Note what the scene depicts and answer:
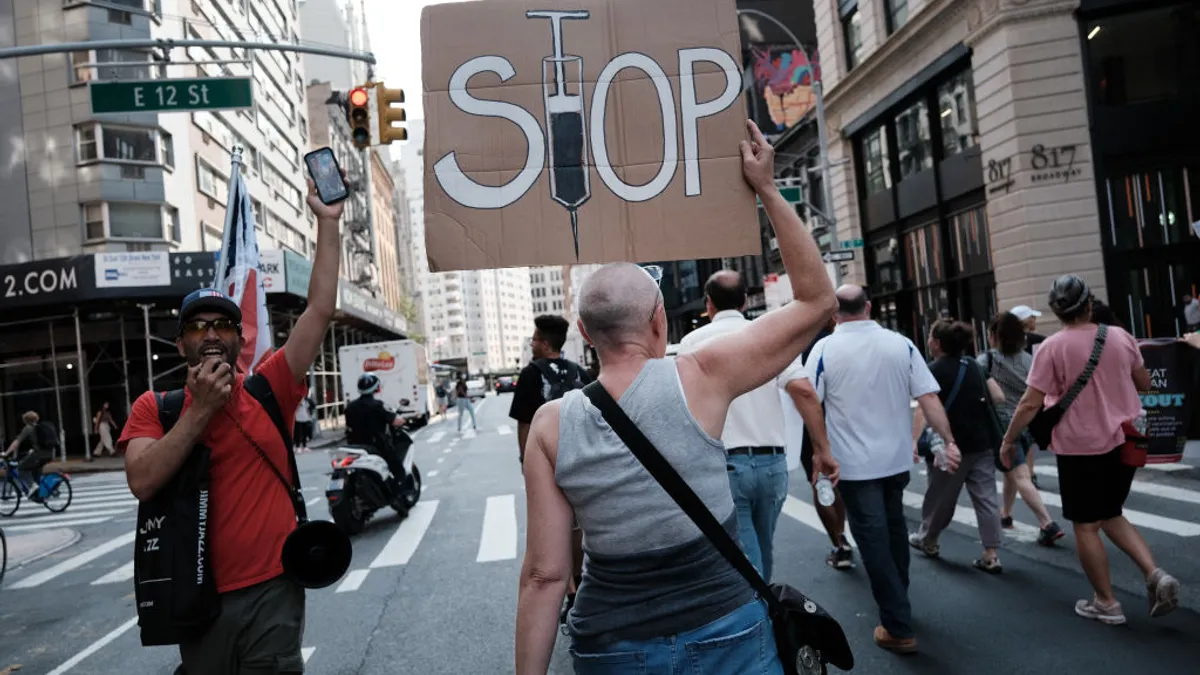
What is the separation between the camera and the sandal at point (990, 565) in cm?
652

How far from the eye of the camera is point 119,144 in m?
29.7

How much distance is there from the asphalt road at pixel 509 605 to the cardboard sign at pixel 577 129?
297 centimetres

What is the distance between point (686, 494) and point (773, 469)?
274 centimetres

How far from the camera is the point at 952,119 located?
19.8 metres

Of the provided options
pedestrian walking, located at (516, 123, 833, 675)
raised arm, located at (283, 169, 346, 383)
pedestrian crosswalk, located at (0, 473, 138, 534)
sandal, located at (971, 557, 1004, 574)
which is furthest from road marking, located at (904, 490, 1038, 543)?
pedestrian crosswalk, located at (0, 473, 138, 534)

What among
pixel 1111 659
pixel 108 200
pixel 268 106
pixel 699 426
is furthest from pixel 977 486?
pixel 268 106

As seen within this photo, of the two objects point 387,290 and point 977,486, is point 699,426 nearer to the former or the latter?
point 977,486

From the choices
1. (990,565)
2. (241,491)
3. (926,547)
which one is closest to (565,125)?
(241,491)

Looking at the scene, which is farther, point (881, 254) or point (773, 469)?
point (881, 254)

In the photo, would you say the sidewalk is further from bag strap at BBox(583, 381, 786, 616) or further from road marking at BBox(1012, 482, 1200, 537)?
road marking at BBox(1012, 482, 1200, 537)

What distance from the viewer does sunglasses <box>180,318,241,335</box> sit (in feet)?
9.93

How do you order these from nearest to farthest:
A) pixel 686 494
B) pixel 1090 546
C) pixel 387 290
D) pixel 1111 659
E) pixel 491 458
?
pixel 686 494 → pixel 1111 659 → pixel 1090 546 → pixel 491 458 → pixel 387 290

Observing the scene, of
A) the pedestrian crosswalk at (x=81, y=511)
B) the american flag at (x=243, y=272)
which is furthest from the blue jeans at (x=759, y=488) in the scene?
the pedestrian crosswalk at (x=81, y=511)

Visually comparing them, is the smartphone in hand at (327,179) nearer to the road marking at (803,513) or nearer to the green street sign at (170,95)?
the road marking at (803,513)
